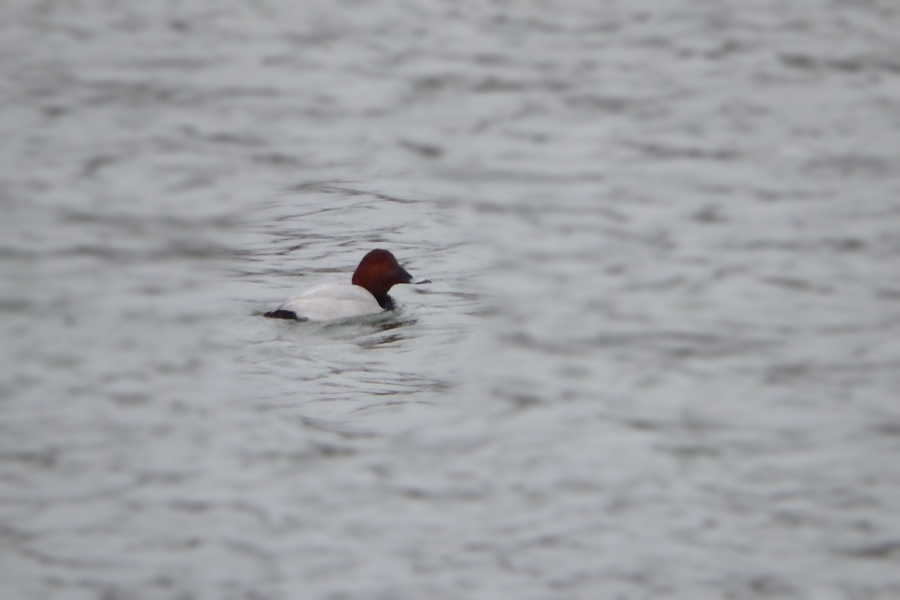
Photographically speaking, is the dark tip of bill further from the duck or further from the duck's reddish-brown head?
the duck's reddish-brown head

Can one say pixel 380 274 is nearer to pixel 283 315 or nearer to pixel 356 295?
pixel 356 295

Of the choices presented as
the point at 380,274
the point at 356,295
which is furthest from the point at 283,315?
the point at 380,274

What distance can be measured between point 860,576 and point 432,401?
5.48ft

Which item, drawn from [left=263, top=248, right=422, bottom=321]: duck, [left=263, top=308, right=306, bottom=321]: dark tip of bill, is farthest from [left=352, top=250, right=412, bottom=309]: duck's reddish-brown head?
[left=263, top=308, right=306, bottom=321]: dark tip of bill

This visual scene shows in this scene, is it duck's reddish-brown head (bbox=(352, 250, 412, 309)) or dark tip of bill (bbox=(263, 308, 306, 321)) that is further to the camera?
duck's reddish-brown head (bbox=(352, 250, 412, 309))

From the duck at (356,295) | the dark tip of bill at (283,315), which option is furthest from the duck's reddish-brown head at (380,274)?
the dark tip of bill at (283,315)

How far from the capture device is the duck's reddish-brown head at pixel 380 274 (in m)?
7.12

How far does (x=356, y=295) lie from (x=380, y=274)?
239 mm

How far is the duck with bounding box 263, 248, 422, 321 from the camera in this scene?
672cm

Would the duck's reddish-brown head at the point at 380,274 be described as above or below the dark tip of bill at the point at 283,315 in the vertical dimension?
above

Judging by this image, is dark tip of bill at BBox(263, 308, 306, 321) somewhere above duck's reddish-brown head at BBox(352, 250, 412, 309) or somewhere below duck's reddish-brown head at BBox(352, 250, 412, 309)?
below

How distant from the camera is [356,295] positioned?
276 inches

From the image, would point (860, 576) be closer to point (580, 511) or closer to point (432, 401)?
point (580, 511)

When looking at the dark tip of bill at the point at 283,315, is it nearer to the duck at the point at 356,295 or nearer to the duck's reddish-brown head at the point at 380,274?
the duck at the point at 356,295
